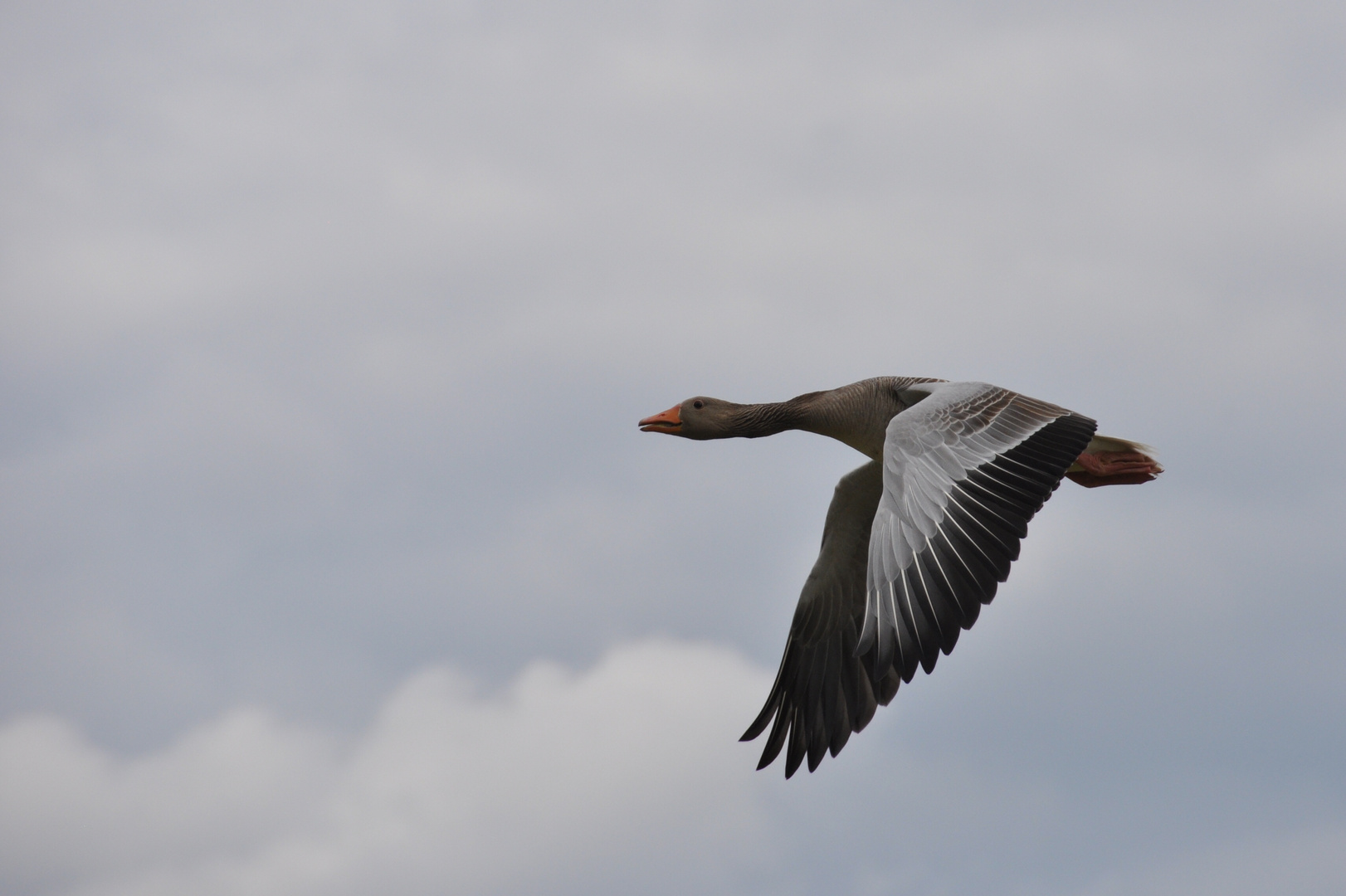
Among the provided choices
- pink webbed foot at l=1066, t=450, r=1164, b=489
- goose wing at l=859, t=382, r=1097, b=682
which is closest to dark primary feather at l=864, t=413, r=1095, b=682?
goose wing at l=859, t=382, r=1097, b=682

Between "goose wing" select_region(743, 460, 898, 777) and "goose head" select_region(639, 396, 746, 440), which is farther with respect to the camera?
"goose head" select_region(639, 396, 746, 440)

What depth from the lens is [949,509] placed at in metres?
9.36

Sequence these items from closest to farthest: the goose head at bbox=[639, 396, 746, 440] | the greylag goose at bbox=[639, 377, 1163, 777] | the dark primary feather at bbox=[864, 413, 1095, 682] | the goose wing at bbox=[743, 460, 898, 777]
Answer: the dark primary feather at bbox=[864, 413, 1095, 682], the greylag goose at bbox=[639, 377, 1163, 777], the goose wing at bbox=[743, 460, 898, 777], the goose head at bbox=[639, 396, 746, 440]

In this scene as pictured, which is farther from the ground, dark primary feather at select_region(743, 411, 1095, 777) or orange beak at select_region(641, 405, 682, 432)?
orange beak at select_region(641, 405, 682, 432)

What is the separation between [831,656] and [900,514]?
3.96 m

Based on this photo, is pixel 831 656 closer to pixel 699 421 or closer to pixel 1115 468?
pixel 699 421

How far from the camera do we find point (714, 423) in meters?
13.6

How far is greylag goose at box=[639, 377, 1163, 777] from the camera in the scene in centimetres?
888

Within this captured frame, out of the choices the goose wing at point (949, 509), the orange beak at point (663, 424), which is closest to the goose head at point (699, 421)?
the orange beak at point (663, 424)

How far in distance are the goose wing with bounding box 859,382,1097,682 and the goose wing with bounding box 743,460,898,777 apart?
2598 mm

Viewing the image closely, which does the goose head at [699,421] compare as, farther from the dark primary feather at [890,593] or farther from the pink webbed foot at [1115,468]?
the pink webbed foot at [1115,468]

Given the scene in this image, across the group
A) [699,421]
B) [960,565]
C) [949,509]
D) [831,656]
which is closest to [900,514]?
[949,509]

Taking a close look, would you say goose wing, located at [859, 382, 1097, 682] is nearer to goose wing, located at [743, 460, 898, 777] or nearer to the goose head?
goose wing, located at [743, 460, 898, 777]

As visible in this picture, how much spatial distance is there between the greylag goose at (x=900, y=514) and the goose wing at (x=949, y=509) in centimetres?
1
